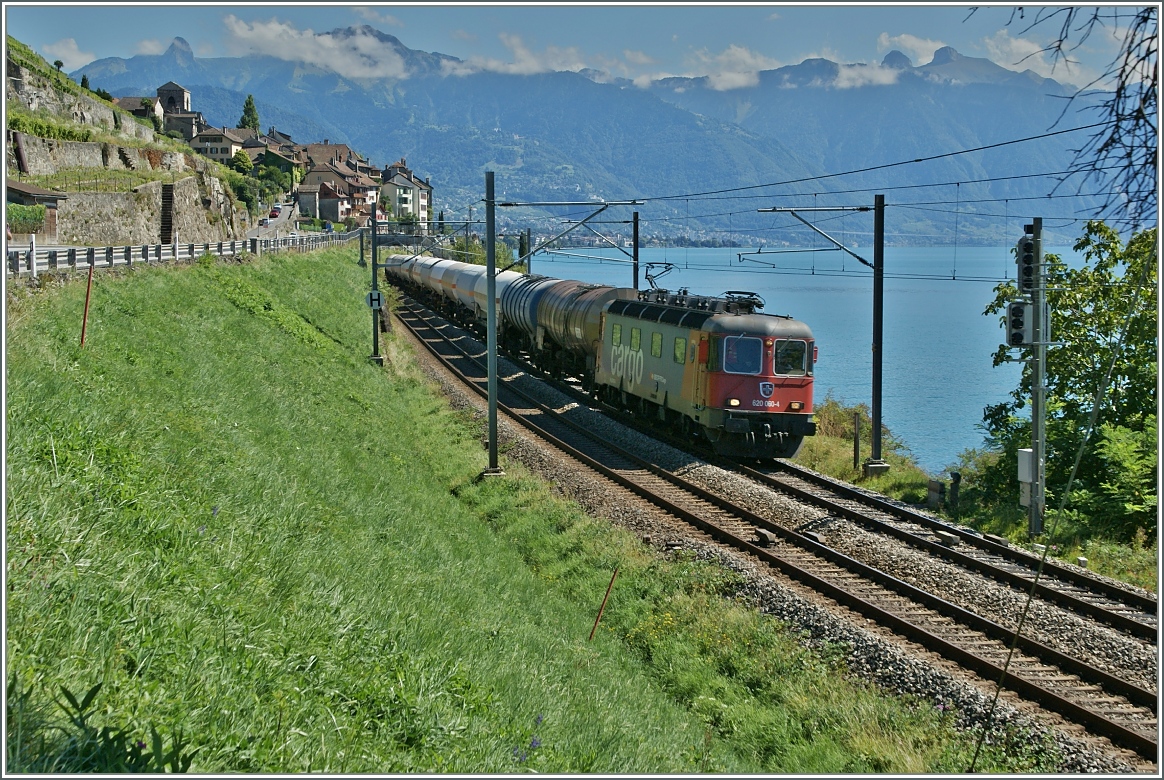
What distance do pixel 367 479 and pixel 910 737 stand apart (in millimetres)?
9972

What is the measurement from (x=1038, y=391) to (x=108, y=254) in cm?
2177

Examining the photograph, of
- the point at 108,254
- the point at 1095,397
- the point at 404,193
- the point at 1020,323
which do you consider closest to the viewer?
the point at 1020,323

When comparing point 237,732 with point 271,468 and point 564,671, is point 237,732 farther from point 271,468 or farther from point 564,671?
point 271,468

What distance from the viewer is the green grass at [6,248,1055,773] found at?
6213 mm

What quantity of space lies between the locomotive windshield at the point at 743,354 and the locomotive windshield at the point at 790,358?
0.38 meters

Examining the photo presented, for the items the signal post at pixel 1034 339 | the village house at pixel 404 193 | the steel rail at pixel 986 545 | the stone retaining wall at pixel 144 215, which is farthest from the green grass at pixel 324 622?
the village house at pixel 404 193

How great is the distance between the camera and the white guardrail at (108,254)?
20.8m

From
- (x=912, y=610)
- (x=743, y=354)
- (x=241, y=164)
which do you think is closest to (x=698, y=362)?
(x=743, y=354)

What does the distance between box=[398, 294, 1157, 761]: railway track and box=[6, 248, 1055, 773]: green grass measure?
3.78ft

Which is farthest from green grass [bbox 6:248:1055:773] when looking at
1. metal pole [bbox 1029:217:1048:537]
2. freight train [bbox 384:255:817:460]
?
metal pole [bbox 1029:217:1048:537]

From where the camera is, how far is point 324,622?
329 inches

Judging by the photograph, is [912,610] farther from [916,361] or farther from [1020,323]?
[916,361]

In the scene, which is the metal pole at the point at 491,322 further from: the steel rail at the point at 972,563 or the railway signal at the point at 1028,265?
the railway signal at the point at 1028,265

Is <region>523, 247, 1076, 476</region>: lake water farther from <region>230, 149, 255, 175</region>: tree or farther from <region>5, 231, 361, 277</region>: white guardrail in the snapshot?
<region>230, 149, 255, 175</region>: tree
